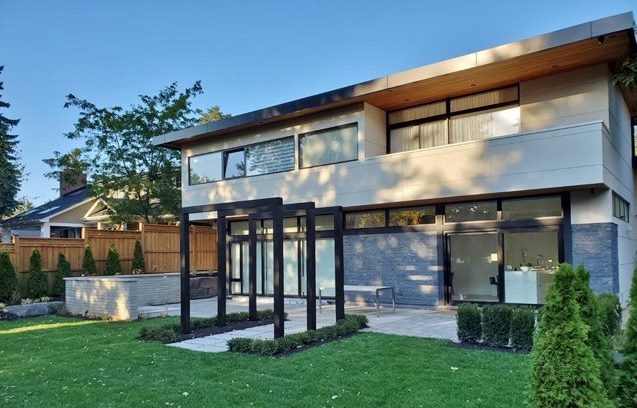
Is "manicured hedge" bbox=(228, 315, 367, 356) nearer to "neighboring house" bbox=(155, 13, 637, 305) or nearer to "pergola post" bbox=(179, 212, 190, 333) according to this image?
"pergola post" bbox=(179, 212, 190, 333)

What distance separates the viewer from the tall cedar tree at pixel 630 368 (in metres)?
3.40

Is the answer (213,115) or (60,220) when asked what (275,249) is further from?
(213,115)

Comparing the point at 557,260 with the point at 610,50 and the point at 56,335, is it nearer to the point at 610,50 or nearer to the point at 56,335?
the point at 610,50

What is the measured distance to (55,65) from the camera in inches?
770

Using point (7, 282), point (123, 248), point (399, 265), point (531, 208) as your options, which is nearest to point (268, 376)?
point (399, 265)

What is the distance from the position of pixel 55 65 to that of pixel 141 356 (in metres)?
16.5

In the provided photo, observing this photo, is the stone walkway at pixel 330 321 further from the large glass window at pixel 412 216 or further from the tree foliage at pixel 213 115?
the tree foliage at pixel 213 115

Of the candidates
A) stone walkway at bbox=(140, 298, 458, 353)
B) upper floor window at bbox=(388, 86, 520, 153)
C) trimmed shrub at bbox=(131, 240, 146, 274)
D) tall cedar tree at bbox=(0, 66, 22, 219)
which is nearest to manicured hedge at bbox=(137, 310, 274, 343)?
stone walkway at bbox=(140, 298, 458, 353)

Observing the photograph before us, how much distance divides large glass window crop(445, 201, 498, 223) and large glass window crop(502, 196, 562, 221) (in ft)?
0.95

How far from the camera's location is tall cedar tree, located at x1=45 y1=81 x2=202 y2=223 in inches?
830

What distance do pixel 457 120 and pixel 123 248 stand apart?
41.2 feet

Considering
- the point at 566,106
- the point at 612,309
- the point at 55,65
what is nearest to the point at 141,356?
the point at 612,309

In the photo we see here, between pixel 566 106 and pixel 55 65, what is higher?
pixel 55 65

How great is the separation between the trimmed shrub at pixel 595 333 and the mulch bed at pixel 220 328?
24.0 feet
